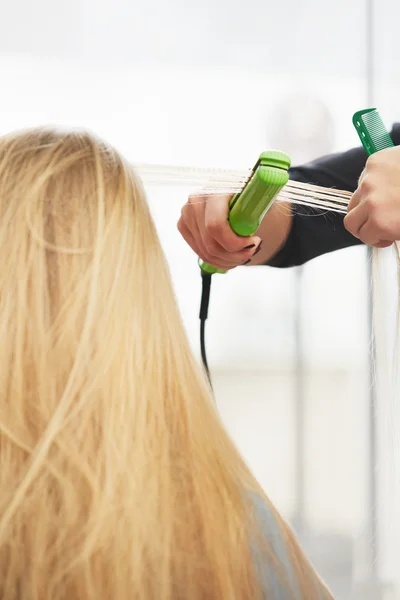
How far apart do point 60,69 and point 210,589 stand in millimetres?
1327

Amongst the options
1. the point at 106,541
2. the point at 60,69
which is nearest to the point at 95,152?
the point at 106,541

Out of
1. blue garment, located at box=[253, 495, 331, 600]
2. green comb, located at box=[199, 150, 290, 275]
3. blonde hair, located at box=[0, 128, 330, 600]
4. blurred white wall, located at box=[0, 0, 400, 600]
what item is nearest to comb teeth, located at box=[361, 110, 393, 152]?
green comb, located at box=[199, 150, 290, 275]

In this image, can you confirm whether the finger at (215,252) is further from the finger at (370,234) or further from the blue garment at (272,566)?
the blue garment at (272,566)

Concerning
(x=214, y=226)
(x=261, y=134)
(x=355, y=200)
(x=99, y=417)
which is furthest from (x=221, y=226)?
(x=261, y=134)

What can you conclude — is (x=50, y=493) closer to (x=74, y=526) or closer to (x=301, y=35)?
(x=74, y=526)

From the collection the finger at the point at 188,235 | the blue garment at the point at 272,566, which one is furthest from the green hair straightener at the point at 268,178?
the blue garment at the point at 272,566

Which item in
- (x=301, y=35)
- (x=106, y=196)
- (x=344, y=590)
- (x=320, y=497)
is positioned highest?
(x=301, y=35)

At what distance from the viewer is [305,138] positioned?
1572 mm

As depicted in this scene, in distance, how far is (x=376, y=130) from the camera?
60cm

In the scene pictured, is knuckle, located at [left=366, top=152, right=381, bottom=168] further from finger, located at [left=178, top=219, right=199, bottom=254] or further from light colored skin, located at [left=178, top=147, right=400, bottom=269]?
finger, located at [left=178, top=219, right=199, bottom=254]

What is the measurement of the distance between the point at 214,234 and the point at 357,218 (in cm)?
14

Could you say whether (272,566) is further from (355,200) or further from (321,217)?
(321,217)

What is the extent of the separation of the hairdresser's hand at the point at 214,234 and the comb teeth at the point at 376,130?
0.46 feet

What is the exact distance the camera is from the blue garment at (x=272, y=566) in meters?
0.50
